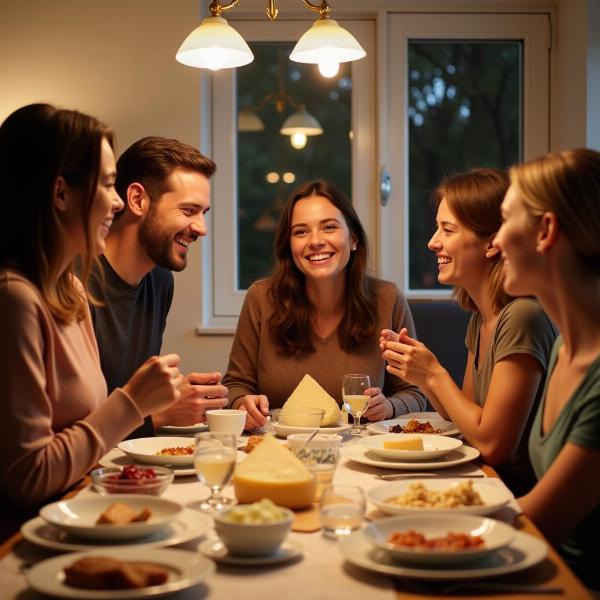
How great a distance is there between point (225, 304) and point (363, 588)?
3275mm

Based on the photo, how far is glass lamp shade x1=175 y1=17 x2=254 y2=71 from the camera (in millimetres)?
2512

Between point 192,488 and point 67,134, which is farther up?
point 67,134

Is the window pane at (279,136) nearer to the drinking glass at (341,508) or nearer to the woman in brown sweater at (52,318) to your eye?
the woman in brown sweater at (52,318)

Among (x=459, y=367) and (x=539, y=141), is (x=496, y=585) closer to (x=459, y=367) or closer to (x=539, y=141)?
(x=459, y=367)

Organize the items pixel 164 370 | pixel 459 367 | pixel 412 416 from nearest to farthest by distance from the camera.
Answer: pixel 164 370 → pixel 412 416 → pixel 459 367

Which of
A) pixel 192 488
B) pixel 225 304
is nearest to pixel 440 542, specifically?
pixel 192 488

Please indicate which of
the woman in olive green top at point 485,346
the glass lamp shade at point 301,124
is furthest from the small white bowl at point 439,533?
the glass lamp shade at point 301,124

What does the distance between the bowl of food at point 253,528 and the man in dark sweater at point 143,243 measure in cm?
160

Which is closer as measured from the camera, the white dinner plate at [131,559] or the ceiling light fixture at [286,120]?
the white dinner plate at [131,559]

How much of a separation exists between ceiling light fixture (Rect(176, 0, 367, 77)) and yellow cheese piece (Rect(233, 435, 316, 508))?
1371mm

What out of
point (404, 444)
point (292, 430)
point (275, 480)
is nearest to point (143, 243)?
point (292, 430)

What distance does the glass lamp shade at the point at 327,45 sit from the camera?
2.54 metres

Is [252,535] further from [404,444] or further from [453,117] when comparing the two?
[453,117]

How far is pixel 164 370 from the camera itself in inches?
72.2
